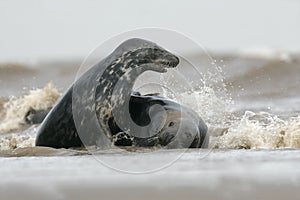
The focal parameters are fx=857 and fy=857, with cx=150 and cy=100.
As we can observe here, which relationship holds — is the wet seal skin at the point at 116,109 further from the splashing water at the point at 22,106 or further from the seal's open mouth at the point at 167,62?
the splashing water at the point at 22,106

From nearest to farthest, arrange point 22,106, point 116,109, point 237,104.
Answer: point 116,109 < point 237,104 < point 22,106

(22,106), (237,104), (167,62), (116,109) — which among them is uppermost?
(167,62)

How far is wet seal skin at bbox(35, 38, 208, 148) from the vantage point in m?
5.82

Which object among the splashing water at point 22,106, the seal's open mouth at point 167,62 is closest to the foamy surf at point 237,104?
the splashing water at point 22,106

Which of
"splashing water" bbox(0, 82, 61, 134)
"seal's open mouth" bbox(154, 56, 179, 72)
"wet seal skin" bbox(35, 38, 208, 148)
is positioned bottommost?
"splashing water" bbox(0, 82, 61, 134)

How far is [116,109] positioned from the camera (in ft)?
19.6

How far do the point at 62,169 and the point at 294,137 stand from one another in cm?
206

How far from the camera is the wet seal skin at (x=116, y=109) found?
19.1ft

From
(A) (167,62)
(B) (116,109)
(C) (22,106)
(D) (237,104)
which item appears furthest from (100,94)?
(C) (22,106)

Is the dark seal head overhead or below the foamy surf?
overhead

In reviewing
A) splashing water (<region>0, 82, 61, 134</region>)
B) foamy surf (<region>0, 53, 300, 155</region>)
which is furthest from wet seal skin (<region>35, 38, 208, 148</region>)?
splashing water (<region>0, 82, 61, 134</region>)

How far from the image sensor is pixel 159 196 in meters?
3.48

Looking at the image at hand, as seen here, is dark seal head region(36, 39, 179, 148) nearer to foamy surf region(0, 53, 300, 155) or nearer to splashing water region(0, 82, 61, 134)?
foamy surf region(0, 53, 300, 155)

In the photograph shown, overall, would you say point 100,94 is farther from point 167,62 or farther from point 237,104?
point 237,104
